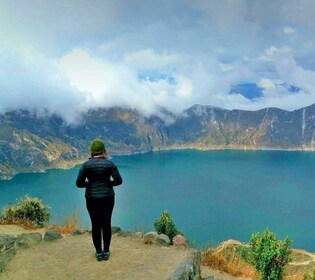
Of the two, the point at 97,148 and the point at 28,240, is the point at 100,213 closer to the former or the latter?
the point at 97,148

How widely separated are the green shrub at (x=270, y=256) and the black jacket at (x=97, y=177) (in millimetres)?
6966

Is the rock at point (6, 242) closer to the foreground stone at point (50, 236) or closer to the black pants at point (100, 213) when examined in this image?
the foreground stone at point (50, 236)

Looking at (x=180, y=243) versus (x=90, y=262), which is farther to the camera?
(x=180, y=243)

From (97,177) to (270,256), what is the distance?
760cm

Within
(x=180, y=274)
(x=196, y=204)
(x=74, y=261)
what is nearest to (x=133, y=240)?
(x=74, y=261)

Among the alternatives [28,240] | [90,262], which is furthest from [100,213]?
[28,240]

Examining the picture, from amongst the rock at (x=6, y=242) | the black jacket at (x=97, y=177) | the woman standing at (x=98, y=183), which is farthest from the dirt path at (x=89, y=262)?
the black jacket at (x=97, y=177)

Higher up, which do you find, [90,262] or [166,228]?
[90,262]

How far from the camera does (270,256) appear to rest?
15.0 metres

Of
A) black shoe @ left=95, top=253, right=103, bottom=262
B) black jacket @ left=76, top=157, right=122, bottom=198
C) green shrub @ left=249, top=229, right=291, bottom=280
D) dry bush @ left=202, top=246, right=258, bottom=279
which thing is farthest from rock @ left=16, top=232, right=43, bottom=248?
green shrub @ left=249, top=229, right=291, bottom=280

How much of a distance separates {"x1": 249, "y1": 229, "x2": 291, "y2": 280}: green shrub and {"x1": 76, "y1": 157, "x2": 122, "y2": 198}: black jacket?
6.97 metres

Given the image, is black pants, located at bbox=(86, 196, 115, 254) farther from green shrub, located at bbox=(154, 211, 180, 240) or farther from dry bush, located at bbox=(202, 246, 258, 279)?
green shrub, located at bbox=(154, 211, 180, 240)

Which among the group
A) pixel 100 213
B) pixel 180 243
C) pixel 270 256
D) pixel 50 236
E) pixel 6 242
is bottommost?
pixel 270 256

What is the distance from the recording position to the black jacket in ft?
36.7
